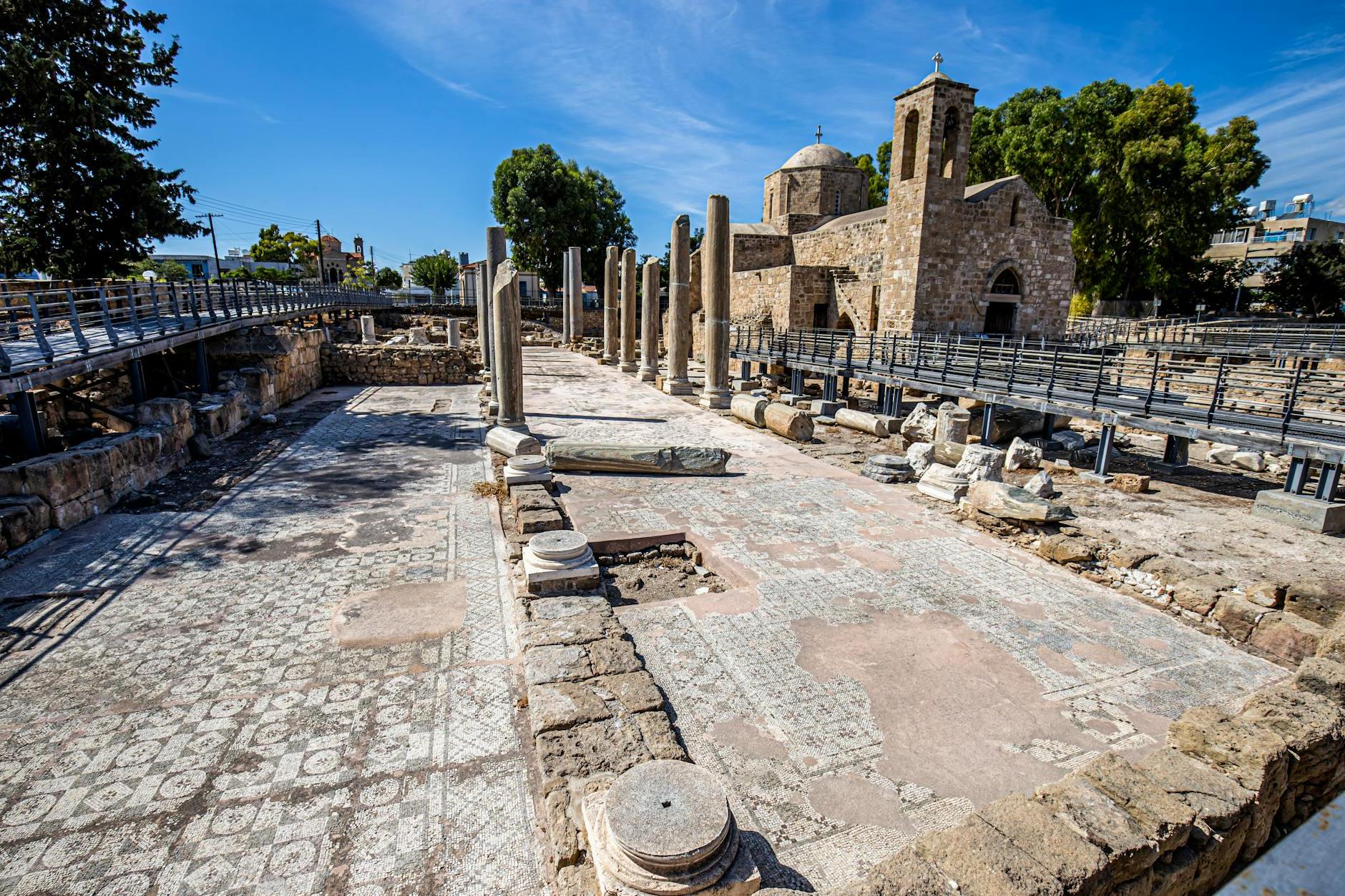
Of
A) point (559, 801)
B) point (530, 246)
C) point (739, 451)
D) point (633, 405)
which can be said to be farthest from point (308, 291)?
point (559, 801)

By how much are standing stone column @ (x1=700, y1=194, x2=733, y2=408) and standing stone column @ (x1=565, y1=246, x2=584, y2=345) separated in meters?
13.3

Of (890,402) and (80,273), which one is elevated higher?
(80,273)

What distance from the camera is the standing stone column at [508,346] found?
1121 cm

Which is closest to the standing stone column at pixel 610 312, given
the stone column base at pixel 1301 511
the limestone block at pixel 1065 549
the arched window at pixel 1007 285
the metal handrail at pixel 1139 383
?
the metal handrail at pixel 1139 383

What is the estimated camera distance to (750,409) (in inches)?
578

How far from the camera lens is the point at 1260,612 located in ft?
18.6

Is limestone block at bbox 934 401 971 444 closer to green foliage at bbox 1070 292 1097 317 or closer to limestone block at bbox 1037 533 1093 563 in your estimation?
limestone block at bbox 1037 533 1093 563

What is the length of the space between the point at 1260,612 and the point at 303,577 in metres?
8.97

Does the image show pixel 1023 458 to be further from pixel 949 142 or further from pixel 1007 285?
pixel 1007 285

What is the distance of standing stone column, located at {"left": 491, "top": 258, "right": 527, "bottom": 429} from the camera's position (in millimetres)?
11211

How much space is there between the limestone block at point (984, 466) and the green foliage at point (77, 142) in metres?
24.8

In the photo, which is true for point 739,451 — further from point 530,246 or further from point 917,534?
point 530,246

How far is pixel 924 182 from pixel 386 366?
20.0 metres

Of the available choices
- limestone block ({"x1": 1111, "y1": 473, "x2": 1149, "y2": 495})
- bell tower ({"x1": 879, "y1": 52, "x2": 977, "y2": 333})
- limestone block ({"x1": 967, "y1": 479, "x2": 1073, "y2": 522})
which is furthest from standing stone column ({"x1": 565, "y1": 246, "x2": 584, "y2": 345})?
limestone block ({"x1": 967, "y1": 479, "x2": 1073, "y2": 522})
